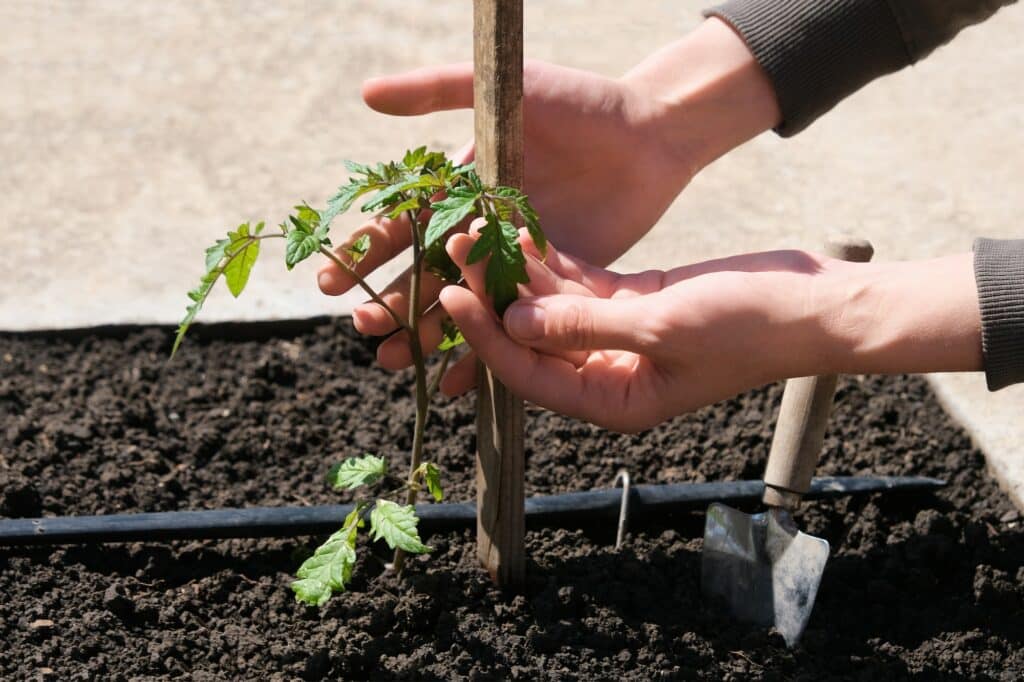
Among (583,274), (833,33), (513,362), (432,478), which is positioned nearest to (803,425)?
(583,274)

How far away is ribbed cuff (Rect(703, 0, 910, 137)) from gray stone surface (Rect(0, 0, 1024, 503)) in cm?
79

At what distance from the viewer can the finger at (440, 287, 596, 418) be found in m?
1.90

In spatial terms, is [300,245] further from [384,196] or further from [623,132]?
[623,132]

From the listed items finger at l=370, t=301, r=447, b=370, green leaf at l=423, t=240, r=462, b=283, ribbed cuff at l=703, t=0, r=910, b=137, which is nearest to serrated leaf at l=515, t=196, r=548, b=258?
green leaf at l=423, t=240, r=462, b=283

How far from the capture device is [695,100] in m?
2.48

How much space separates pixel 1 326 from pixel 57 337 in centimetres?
14

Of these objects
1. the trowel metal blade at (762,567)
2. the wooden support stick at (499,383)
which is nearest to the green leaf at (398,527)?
the wooden support stick at (499,383)

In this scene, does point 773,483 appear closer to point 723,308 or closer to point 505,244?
point 723,308

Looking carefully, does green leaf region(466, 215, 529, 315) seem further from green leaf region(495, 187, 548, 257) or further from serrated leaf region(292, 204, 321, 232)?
serrated leaf region(292, 204, 321, 232)

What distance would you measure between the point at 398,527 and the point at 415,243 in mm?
436

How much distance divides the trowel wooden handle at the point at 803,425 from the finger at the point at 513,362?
1.34ft

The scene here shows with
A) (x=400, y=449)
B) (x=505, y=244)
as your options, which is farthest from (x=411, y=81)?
(x=400, y=449)

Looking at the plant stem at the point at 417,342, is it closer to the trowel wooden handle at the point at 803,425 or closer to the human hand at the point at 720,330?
the human hand at the point at 720,330

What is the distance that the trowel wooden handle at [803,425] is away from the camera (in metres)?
2.18
